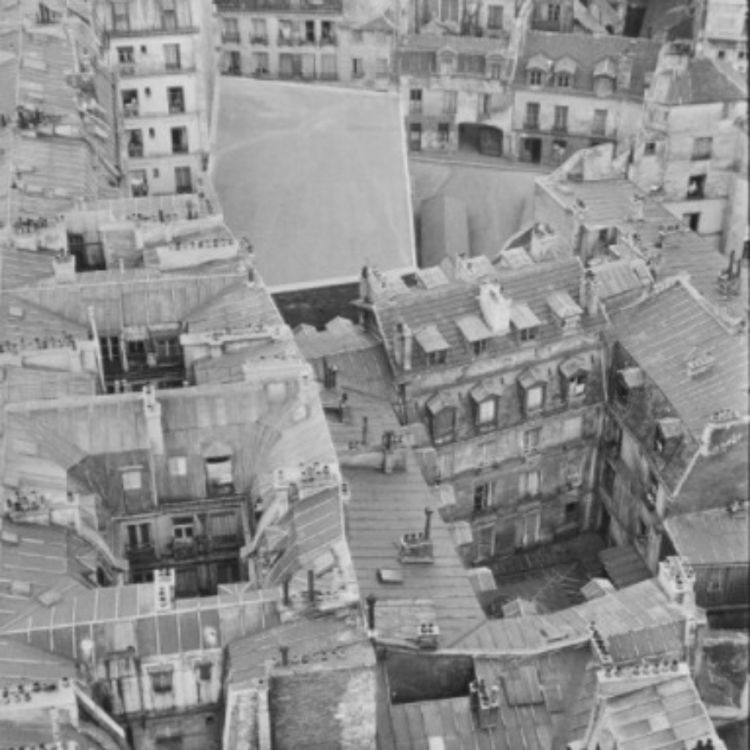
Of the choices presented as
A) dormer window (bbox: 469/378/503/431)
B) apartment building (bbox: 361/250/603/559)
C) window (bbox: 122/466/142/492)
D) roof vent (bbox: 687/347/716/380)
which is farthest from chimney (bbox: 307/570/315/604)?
roof vent (bbox: 687/347/716/380)

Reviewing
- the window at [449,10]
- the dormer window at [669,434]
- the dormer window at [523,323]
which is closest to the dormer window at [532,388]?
the dormer window at [523,323]

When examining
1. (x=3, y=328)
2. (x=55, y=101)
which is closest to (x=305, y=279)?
(x=55, y=101)

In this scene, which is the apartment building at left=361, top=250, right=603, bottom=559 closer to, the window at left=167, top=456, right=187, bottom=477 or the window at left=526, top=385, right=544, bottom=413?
the window at left=526, top=385, right=544, bottom=413

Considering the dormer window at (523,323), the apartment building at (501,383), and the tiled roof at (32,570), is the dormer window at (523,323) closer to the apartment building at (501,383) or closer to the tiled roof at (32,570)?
the apartment building at (501,383)

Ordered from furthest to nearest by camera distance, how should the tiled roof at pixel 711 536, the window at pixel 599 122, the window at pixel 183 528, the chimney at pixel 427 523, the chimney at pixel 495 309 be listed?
the window at pixel 599 122 < the chimney at pixel 495 309 < the tiled roof at pixel 711 536 < the chimney at pixel 427 523 < the window at pixel 183 528

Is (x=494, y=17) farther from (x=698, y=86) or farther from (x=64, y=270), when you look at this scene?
(x=64, y=270)

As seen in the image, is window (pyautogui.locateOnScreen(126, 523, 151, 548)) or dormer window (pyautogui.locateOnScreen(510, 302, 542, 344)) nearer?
window (pyautogui.locateOnScreen(126, 523, 151, 548))
